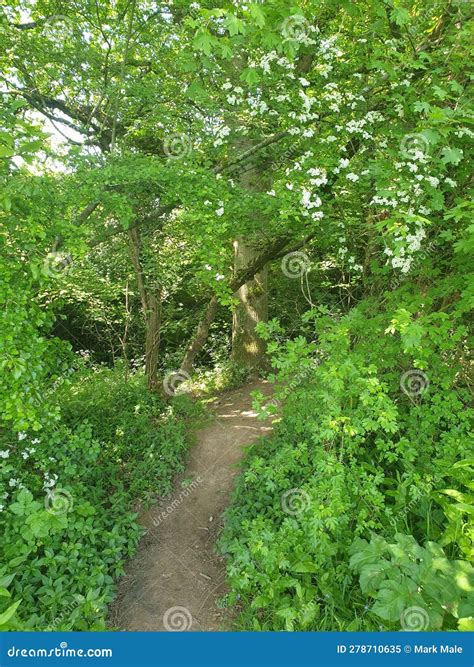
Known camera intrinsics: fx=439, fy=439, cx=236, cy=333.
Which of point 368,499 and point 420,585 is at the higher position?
point 368,499

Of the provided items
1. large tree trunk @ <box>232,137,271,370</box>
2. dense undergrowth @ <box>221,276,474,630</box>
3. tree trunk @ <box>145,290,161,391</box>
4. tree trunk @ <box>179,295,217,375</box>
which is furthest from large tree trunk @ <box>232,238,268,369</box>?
dense undergrowth @ <box>221,276,474,630</box>

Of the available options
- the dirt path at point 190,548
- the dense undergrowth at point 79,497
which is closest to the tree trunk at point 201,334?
the dense undergrowth at point 79,497

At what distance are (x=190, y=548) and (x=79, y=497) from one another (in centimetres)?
150

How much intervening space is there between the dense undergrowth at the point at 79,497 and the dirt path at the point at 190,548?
227 millimetres

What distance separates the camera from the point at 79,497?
210 inches

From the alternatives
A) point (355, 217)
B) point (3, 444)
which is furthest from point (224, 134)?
point (3, 444)

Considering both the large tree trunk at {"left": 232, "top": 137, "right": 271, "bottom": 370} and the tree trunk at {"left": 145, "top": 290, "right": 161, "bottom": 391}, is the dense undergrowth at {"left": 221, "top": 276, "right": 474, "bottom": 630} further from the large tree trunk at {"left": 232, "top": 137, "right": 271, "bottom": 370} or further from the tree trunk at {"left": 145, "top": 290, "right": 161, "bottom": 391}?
the large tree trunk at {"left": 232, "top": 137, "right": 271, "bottom": 370}

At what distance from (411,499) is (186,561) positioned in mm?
Answer: 2737

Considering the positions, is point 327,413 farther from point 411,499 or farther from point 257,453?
point 257,453

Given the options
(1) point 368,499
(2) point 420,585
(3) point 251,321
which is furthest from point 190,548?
(3) point 251,321

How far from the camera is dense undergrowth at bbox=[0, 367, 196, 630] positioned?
165 inches

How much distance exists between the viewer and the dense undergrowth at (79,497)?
4.20 m

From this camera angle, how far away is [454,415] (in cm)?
464

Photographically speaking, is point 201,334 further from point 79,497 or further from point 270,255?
point 79,497
